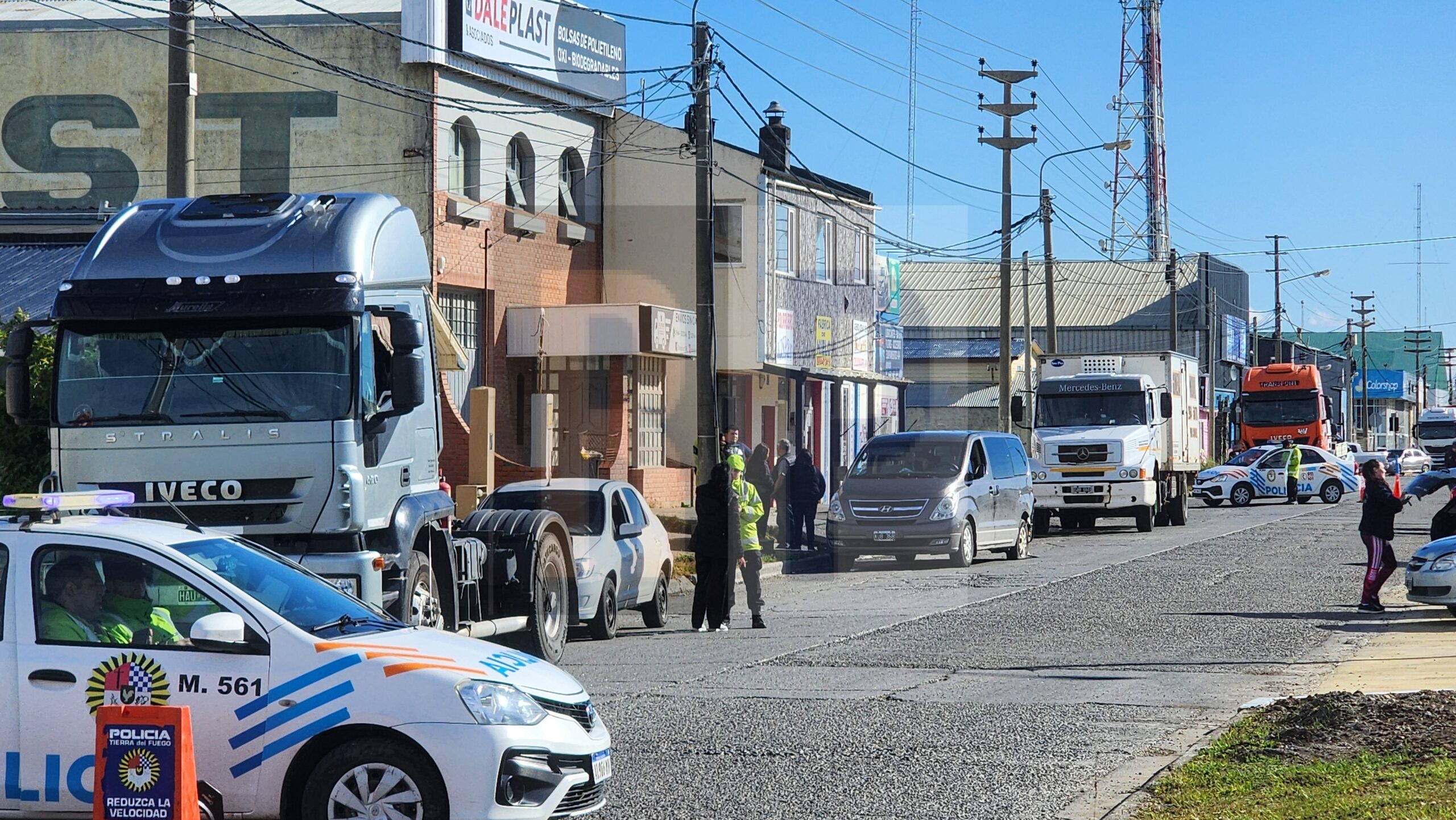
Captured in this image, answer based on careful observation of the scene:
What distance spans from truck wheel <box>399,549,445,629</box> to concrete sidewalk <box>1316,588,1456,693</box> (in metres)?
6.38

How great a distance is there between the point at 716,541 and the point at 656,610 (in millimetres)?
1319

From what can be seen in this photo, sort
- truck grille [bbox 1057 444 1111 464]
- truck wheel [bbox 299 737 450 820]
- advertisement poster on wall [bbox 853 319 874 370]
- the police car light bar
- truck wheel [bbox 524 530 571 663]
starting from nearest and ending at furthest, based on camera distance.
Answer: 1. truck wheel [bbox 299 737 450 820]
2. the police car light bar
3. truck wheel [bbox 524 530 571 663]
4. truck grille [bbox 1057 444 1111 464]
5. advertisement poster on wall [bbox 853 319 874 370]

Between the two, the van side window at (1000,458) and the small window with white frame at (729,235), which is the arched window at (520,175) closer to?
the small window with white frame at (729,235)

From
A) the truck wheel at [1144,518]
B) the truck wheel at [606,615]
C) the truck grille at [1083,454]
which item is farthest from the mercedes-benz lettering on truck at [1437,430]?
the truck wheel at [606,615]

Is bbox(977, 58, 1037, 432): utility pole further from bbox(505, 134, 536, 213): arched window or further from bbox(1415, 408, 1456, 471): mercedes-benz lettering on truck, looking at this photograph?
bbox(1415, 408, 1456, 471): mercedes-benz lettering on truck

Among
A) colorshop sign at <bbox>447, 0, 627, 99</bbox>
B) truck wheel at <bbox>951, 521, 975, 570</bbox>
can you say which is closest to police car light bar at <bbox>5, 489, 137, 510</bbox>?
truck wheel at <bbox>951, 521, 975, 570</bbox>

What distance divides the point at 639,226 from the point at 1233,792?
27.2m

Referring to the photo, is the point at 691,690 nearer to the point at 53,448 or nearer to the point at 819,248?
the point at 53,448

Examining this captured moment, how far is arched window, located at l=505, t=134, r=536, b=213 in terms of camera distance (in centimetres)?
3041

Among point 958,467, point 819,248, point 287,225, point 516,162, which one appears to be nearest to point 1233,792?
point 287,225

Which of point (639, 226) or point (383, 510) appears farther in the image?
point (639, 226)

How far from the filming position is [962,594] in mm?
20375

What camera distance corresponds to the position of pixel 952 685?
41.0 ft

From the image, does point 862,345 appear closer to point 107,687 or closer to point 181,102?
point 181,102
